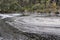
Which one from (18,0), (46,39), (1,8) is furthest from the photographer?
(18,0)

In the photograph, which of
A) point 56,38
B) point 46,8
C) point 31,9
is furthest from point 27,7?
point 56,38

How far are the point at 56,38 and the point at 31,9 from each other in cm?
1630

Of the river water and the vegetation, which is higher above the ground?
the river water

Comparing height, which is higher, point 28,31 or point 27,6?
point 28,31

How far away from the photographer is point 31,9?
78.5ft

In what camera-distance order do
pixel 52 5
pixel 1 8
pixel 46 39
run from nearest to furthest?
pixel 46 39, pixel 1 8, pixel 52 5

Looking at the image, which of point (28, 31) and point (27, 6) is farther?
point (27, 6)

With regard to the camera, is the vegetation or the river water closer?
the river water

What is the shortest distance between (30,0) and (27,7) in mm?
2466

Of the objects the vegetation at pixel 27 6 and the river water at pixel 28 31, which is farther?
the vegetation at pixel 27 6

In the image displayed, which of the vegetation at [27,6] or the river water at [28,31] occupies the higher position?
the river water at [28,31]

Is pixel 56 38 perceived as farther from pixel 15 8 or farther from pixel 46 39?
pixel 15 8

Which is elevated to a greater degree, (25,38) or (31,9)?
(25,38)

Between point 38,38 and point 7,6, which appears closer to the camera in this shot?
point 38,38
